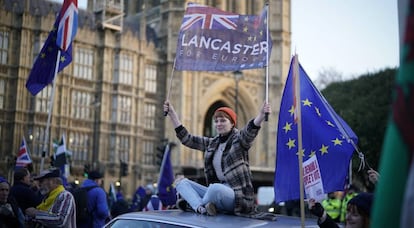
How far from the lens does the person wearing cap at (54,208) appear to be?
5.14 m

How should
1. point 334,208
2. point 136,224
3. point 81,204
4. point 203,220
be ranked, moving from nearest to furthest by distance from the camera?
1. point 203,220
2. point 136,224
3. point 81,204
4. point 334,208

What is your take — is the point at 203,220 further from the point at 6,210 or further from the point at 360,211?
the point at 6,210

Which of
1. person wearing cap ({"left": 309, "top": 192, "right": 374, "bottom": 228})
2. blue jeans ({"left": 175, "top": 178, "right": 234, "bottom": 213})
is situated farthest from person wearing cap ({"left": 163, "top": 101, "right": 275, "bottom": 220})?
person wearing cap ({"left": 309, "top": 192, "right": 374, "bottom": 228})

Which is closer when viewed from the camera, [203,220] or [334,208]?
[203,220]

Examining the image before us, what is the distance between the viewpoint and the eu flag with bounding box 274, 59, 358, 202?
4520 mm

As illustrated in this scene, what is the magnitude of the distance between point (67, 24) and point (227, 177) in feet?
21.3

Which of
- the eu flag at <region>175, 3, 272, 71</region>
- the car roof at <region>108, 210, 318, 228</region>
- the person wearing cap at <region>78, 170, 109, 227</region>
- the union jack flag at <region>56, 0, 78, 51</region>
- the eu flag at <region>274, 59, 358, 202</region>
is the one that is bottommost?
the person wearing cap at <region>78, 170, 109, 227</region>

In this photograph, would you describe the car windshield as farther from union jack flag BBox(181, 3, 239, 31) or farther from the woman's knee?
union jack flag BBox(181, 3, 239, 31)

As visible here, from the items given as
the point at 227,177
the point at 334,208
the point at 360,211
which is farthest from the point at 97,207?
the point at 334,208

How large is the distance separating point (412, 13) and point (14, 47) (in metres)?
30.8

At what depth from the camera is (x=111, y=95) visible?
107ft

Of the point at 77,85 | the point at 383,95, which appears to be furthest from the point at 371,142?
the point at 77,85

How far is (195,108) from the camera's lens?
1373 inches

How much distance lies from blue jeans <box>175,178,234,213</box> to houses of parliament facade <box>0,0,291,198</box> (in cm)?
2374
